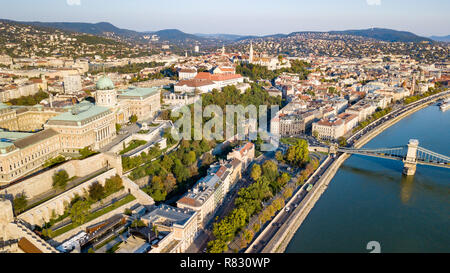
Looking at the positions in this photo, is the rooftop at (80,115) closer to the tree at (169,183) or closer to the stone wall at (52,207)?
the stone wall at (52,207)

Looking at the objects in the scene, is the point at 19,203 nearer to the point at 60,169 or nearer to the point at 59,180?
the point at 59,180

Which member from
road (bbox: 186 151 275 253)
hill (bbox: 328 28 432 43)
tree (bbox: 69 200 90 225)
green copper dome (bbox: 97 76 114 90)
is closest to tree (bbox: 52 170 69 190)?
tree (bbox: 69 200 90 225)

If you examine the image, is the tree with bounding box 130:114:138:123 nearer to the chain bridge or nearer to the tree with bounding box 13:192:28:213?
the tree with bounding box 13:192:28:213

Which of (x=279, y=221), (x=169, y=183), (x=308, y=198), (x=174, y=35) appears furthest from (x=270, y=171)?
(x=174, y=35)

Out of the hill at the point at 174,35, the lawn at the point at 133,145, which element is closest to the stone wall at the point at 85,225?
the lawn at the point at 133,145

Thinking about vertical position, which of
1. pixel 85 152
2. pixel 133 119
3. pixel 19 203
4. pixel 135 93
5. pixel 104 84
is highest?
pixel 104 84
